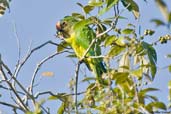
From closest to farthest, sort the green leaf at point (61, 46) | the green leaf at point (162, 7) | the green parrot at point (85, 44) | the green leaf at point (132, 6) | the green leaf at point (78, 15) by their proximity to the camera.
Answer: the green leaf at point (162, 7)
the green leaf at point (132, 6)
the green leaf at point (78, 15)
the green leaf at point (61, 46)
the green parrot at point (85, 44)

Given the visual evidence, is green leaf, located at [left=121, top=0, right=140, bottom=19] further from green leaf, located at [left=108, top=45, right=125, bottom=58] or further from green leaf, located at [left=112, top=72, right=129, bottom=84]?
green leaf, located at [left=112, top=72, right=129, bottom=84]

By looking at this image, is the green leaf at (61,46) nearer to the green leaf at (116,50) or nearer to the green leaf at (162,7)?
the green leaf at (116,50)

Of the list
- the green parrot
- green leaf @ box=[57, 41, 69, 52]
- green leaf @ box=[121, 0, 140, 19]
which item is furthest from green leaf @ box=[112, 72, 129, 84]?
the green parrot

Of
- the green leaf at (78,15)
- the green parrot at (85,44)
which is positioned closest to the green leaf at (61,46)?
the green leaf at (78,15)

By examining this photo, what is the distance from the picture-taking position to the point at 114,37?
4.51 feet

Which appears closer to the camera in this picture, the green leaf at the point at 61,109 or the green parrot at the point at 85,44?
the green leaf at the point at 61,109

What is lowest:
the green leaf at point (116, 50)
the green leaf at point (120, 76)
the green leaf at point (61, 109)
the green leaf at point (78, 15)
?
the green leaf at point (61, 109)

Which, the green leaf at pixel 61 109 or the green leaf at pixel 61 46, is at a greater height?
the green leaf at pixel 61 46

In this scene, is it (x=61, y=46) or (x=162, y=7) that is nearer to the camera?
(x=162, y=7)

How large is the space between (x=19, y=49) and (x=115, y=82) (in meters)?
0.74

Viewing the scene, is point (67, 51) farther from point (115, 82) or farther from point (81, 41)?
point (81, 41)

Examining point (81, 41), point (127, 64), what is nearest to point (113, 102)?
point (127, 64)

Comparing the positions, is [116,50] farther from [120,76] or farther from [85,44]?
[85,44]

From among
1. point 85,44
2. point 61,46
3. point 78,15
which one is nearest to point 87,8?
point 78,15
